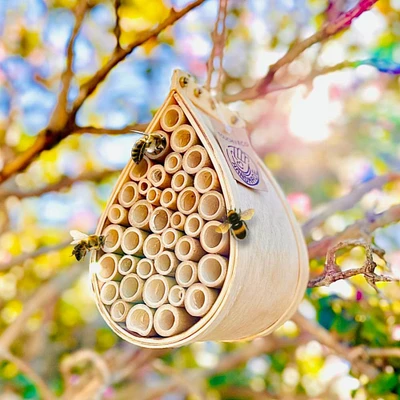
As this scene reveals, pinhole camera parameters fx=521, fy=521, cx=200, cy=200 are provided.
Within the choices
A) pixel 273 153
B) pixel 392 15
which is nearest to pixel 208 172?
pixel 392 15

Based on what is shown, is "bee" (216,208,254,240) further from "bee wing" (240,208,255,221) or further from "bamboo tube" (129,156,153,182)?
"bamboo tube" (129,156,153,182)

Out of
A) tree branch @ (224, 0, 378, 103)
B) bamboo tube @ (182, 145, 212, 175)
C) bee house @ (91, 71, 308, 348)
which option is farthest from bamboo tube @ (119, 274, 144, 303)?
tree branch @ (224, 0, 378, 103)

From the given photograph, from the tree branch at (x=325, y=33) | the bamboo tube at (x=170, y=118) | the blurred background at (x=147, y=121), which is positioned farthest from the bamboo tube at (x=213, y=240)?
the blurred background at (x=147, y=121)

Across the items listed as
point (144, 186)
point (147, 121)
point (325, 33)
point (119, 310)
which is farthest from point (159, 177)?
point (147, 121)

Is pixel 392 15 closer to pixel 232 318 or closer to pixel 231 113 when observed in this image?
pixel 231 113

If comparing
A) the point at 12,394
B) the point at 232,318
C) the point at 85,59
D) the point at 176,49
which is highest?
the point at 85,59

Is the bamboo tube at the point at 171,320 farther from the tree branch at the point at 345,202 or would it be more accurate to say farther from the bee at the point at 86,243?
the tree branch at the point at 345,202
